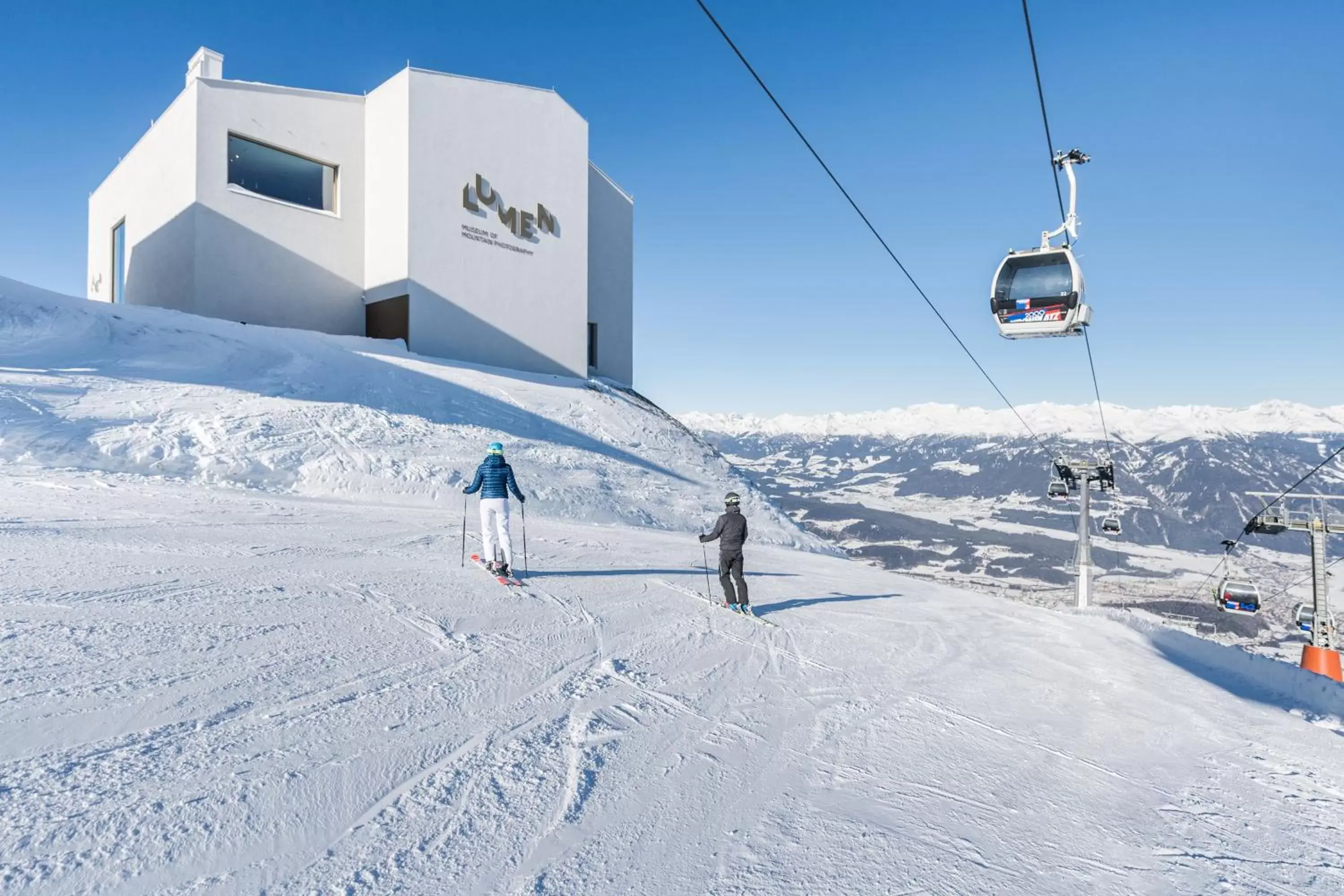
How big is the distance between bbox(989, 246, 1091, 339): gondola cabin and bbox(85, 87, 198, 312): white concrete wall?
78.3ft

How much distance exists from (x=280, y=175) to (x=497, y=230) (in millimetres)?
7809

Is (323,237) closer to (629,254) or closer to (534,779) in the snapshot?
(629,254)

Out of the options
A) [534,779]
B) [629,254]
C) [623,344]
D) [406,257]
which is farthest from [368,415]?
[629,254]

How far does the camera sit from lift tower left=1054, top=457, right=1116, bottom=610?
2153cm

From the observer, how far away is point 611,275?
119 feet

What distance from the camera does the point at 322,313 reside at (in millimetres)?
25094

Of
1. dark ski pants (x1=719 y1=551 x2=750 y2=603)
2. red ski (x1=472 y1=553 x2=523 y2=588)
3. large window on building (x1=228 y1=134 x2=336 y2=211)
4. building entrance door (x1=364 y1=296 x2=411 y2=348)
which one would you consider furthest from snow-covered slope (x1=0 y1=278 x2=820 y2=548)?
dark ski pants (x1=719 y1=551 x2=750 y2=603)

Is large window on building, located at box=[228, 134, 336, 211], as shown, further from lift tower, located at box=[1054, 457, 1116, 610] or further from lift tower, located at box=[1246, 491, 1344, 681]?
lift tower, located at box=[1246, 491, 1344, 681]

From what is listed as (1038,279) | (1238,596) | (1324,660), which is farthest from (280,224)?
(1238,596)

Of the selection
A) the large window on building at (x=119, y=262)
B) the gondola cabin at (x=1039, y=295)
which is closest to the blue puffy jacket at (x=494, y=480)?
the gondola cabin at (x=1039, y=295)

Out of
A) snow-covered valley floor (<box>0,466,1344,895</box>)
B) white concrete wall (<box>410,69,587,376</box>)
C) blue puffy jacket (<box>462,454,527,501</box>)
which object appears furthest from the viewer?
white concrete wall (<box>410,69,587,376</box>)

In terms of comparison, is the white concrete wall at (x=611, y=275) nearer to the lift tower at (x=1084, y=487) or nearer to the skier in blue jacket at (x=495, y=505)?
the lift tower at (x=1084, y=487)

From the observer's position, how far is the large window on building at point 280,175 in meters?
23.7

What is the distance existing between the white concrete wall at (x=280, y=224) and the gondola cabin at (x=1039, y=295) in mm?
22624
